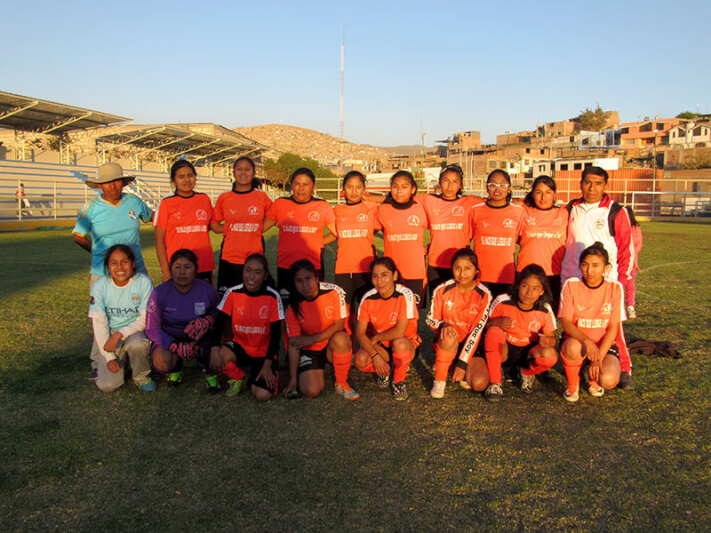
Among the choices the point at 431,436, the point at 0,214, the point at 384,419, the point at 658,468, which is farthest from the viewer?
the point at 0,214

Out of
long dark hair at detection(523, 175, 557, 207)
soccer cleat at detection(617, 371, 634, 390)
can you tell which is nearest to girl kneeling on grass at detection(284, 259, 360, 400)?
long dark hair at detection(523, 175, 557, 207)

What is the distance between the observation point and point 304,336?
3.99 metres

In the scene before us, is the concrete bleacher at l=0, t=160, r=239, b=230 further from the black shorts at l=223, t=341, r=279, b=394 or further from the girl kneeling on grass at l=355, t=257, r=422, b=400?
the girl kneeling on grass at l=355, t=257, r=422, b=400

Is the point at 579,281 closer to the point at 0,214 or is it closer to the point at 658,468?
the point at 658,468

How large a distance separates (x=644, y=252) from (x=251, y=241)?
11.5 metres

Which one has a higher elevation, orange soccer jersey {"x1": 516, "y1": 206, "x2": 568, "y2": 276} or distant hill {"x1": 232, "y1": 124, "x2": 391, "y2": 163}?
distant hill {"x1": 232, "y1": 124, "x2": 391, "y2": 163}

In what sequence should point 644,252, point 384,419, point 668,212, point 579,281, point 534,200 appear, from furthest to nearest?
1. point 668,212
2. point 644,252
3. point 534,200
4. point 579,281
5. point 384,419

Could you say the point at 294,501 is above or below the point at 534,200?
below

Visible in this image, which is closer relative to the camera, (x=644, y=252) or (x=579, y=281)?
(x=579, y=281)

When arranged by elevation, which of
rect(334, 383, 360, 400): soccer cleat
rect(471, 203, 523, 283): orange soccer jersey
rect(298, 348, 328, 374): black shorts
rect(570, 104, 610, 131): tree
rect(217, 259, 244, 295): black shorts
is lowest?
rect(334, 383, 360, 400): soccer cleat

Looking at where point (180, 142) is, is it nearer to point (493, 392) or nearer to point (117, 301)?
point (117, 301)

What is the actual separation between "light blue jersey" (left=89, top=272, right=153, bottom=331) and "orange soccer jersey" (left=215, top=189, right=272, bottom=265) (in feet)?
2.94

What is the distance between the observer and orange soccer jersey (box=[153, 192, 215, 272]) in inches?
181

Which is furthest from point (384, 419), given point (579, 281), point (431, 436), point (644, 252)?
point (644, 252)
